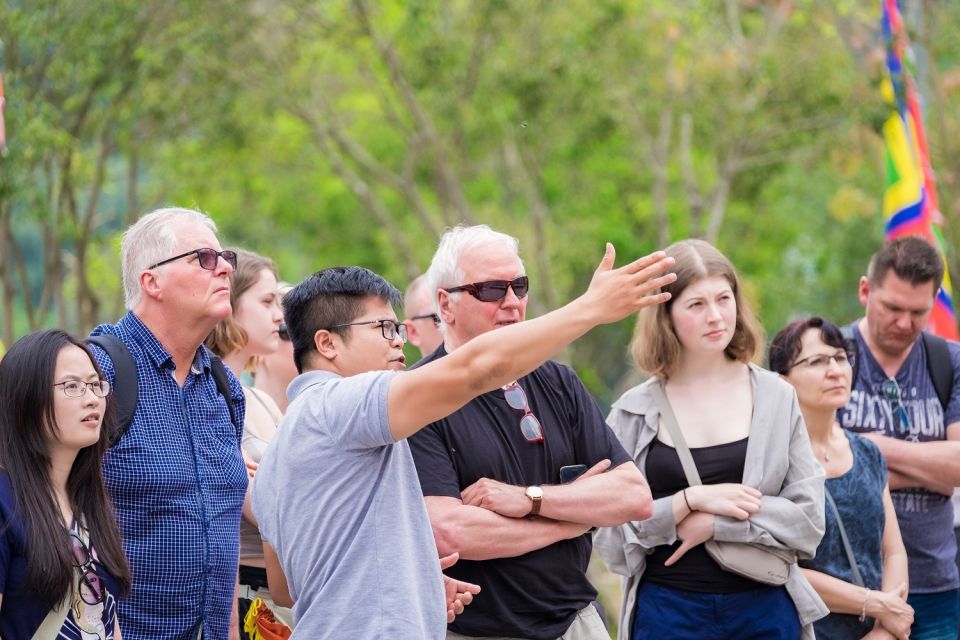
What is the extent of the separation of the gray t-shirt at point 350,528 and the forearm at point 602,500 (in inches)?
25.3

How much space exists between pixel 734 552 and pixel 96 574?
7.47 feet

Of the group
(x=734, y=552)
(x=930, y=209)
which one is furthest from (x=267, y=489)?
(x=930, y=209)

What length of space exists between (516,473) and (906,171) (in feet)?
17.3

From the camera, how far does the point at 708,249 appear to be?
16.5ft

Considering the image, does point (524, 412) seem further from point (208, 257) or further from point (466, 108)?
point (466, 108)

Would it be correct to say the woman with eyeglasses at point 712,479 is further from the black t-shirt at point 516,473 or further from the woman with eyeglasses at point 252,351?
the woman with eyeglasses at point 252,351

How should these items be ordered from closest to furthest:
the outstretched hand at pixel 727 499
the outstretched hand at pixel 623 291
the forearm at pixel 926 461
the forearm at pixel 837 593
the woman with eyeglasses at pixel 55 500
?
1. the outstretched hand at pixel 623 291
2. the woman with eyeglasses at pixel 55 500
3. the outstretched hand at pixel 727 499
4. the forearm at pixel 837 593
5. the forearm at pixel 926 461

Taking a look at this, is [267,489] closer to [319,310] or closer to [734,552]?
[319,310]

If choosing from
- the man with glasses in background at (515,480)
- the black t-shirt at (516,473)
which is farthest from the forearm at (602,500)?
the black t-shirt at (516,473)

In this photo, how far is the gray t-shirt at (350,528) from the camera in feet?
11.5

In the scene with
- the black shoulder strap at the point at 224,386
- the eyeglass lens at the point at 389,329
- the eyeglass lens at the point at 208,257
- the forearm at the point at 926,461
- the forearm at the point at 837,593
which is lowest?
the forearm at the point at 837,593

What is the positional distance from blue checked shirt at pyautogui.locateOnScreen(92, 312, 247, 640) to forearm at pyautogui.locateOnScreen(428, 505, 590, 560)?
69cm

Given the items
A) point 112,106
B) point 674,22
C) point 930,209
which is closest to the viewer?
point 930,209

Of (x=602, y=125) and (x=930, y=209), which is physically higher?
(x=602, y=125)
